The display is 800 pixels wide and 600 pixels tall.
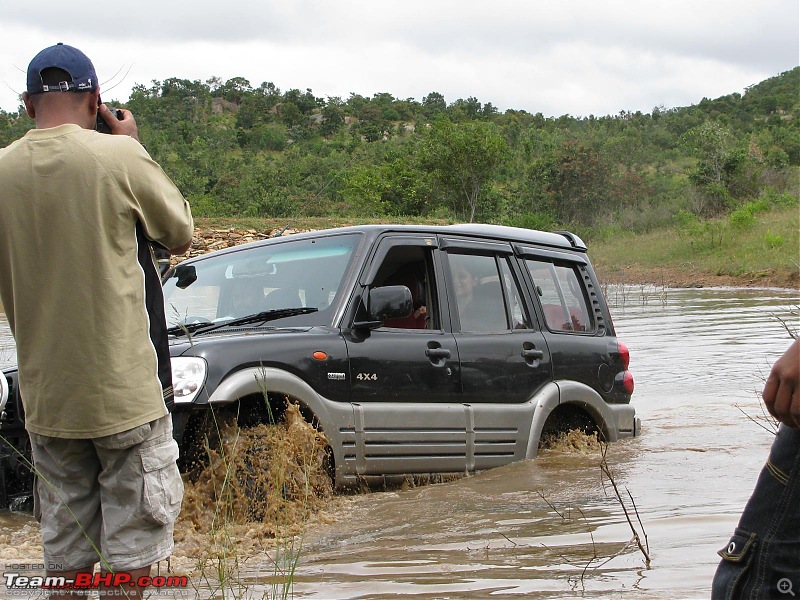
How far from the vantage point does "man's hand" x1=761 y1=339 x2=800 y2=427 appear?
6.82 feet

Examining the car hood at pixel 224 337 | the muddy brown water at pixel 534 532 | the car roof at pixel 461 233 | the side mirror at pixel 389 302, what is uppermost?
the car roof at pixel 461 233

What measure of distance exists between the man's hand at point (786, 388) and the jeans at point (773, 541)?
8.1 inches

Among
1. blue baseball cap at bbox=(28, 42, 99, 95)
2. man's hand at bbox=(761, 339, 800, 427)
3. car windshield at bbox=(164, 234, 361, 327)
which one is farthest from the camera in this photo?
car windshield at bbox=(164, 234, 361, 327)

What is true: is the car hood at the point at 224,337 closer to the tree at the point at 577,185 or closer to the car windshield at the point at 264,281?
the car windshield at the point at 264,281

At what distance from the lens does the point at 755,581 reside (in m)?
2.30

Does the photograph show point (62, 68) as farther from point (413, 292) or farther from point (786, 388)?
point (413, 292)

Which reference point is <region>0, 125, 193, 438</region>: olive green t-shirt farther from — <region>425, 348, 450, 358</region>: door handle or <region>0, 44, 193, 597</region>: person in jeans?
<region>425, 348, 450, 358</region>: door handle

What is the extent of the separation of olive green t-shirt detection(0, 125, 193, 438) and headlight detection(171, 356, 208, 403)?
1.91 meters

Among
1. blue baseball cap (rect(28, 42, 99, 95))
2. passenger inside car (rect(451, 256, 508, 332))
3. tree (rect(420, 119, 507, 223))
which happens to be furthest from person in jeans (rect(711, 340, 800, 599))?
tree (rect(420, 119, 507, 223))

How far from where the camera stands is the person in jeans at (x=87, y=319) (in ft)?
8.91

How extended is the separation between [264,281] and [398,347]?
35.7 inches

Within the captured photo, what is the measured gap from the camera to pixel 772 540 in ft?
7.58

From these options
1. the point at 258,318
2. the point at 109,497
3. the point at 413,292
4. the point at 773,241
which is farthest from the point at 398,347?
the point at 773,241

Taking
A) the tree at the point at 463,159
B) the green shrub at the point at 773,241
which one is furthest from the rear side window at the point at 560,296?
the tree at the point at 463,159
